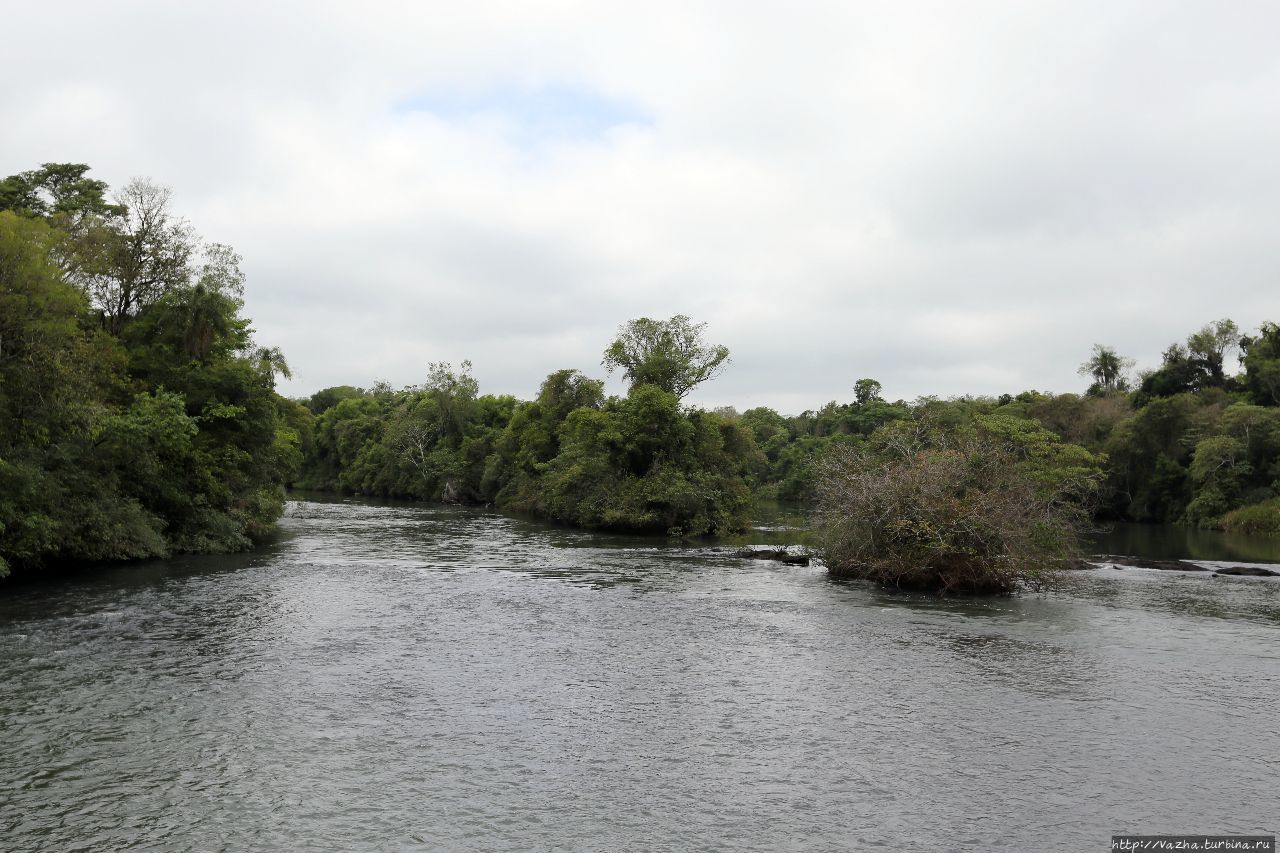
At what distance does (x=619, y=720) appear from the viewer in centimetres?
1636

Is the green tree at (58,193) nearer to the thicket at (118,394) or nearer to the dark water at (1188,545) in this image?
the thicket at (118,394)

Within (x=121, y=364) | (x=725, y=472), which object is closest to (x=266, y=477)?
(x=121, y=364)

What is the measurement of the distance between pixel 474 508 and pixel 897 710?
76.6 meters

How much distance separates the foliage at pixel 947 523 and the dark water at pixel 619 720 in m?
2.00

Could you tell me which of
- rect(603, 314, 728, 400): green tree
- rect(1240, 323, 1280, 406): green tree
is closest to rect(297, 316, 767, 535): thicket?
rect(603, 314, 728, 400): green tree

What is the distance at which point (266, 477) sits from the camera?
45.2 metres

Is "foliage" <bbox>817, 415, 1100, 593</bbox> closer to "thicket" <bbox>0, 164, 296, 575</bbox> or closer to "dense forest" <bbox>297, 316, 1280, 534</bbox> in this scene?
"dense forest" <bbox>297, 316, 1280, 534</bbox>

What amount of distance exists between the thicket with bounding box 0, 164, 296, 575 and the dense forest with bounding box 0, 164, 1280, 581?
0.10 metres

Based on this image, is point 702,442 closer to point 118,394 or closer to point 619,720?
point 118,394

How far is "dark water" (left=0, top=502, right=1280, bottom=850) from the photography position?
1186 centimetres

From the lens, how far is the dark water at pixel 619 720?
467 inches

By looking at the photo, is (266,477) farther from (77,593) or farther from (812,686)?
(812,686)

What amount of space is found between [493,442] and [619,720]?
87.7 meters

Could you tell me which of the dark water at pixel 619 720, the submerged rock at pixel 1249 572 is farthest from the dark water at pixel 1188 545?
the dark water at pixel 619 720
